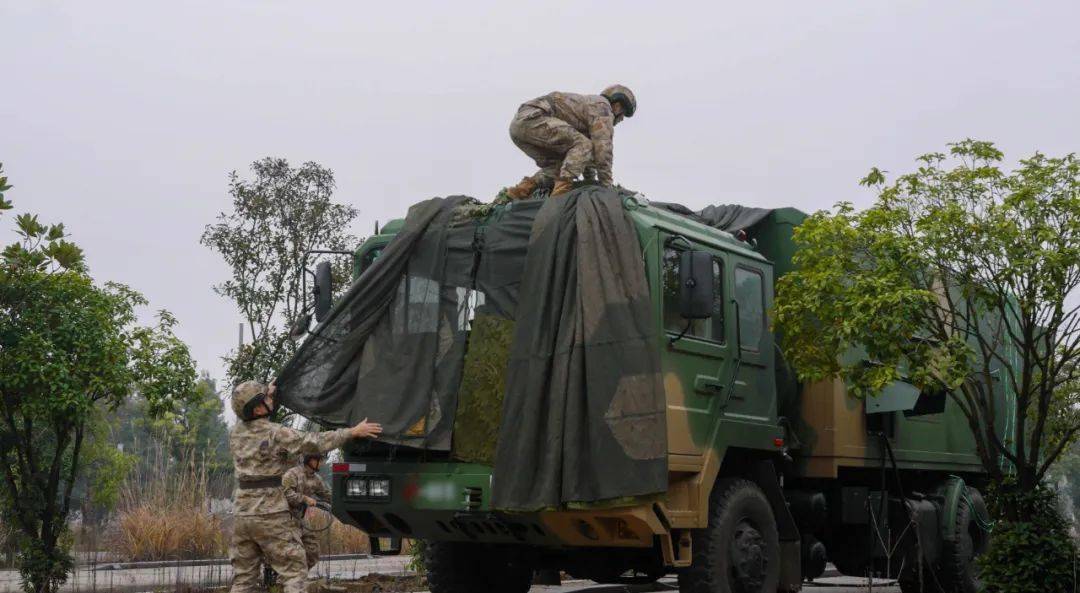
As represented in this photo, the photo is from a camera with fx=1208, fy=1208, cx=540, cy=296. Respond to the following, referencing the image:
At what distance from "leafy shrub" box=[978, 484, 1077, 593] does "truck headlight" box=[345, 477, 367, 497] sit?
15.9 ft

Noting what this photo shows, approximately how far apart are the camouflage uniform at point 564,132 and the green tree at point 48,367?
14.0 ft

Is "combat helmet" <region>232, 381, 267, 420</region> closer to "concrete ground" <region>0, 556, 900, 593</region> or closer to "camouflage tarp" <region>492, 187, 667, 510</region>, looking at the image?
"camouflage tarp" <region>492, 187, 667, 510</region>

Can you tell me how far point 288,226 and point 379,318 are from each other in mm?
7879

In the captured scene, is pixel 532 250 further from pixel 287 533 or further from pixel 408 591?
pixel 408 591

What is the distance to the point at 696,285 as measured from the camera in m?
7.74

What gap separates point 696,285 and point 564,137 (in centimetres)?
170

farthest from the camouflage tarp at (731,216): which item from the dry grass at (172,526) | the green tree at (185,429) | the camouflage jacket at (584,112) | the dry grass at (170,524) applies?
the dry grass at (172,526)

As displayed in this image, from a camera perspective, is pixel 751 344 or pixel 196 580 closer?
pixel 751 344

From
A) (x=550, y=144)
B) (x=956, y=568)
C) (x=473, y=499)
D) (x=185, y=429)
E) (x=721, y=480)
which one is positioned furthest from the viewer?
(x=185, y=429)

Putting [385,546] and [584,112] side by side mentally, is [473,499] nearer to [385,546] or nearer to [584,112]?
[385,546]

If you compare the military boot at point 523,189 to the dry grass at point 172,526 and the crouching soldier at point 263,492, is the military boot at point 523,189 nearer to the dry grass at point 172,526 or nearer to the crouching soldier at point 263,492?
the crouching soldier at point 263,492

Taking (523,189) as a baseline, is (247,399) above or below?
below

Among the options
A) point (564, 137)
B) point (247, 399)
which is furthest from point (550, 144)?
point (247, 399)

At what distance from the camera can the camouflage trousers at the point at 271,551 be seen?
8117mm
